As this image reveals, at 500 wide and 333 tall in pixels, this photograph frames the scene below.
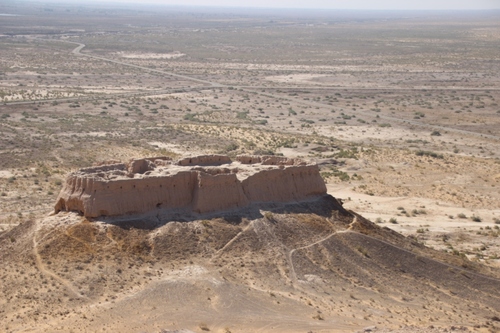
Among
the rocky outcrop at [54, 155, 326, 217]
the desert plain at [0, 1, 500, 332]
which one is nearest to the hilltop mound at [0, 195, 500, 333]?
the desert plain at [0, 1, 500, 332]

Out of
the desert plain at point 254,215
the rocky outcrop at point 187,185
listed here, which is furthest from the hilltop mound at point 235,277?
the rocky outcrop at point 187,185

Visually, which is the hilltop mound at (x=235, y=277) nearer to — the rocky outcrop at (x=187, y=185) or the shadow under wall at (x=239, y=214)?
the shadow under wall at (x=239, y=214)

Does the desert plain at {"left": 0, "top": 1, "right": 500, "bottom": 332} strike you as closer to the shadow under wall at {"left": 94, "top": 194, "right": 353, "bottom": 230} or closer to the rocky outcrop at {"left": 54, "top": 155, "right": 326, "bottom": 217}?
the shadow under wall at {"left": 94, "top": 194, "right": 353, "bottom": 230}

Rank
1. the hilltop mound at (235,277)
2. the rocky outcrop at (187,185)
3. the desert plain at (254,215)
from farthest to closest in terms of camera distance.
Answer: the rocky outcrop at (187,185)
the desert plain at (254,215)
the hilltop mound at (235,277)

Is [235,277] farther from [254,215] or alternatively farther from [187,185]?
[187,185]

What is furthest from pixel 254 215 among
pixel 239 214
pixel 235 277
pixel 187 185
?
pixel 235 277
